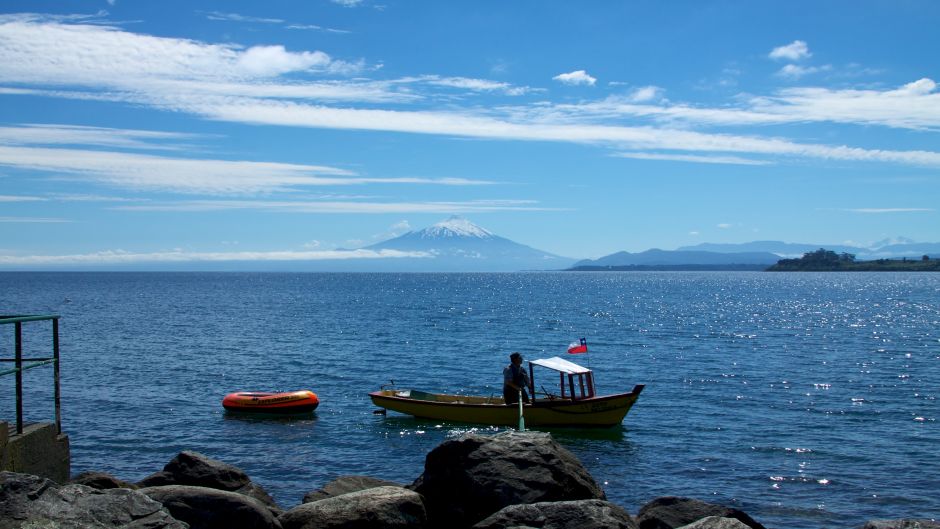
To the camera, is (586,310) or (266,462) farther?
(586,310)

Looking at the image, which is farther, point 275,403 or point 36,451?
point 275,403

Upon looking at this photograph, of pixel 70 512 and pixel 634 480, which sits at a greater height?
pixel 70 512

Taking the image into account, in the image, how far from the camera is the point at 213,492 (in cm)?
1293

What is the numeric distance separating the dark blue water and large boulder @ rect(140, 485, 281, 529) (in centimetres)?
837

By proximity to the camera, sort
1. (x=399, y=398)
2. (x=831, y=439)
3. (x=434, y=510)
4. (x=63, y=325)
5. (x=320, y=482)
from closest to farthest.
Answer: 1. (x=434, y=510)
2. (x=320, y=482)
3. (x=831, y=439)
4. (x=399, y=398)
5. (x=63, y=325)

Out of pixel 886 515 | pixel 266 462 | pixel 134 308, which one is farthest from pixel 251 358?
pixel 134 308

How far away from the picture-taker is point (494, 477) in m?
13.3

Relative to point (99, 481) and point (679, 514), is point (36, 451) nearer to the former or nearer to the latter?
point (99, 481)

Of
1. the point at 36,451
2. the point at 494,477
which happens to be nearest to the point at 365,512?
the point at 494,477

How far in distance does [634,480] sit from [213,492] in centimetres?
1348

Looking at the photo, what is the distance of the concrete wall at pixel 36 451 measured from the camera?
11.1 m

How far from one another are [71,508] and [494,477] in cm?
627

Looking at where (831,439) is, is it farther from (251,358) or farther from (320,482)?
(251,358)

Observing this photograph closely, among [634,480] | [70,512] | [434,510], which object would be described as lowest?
[634,480]
